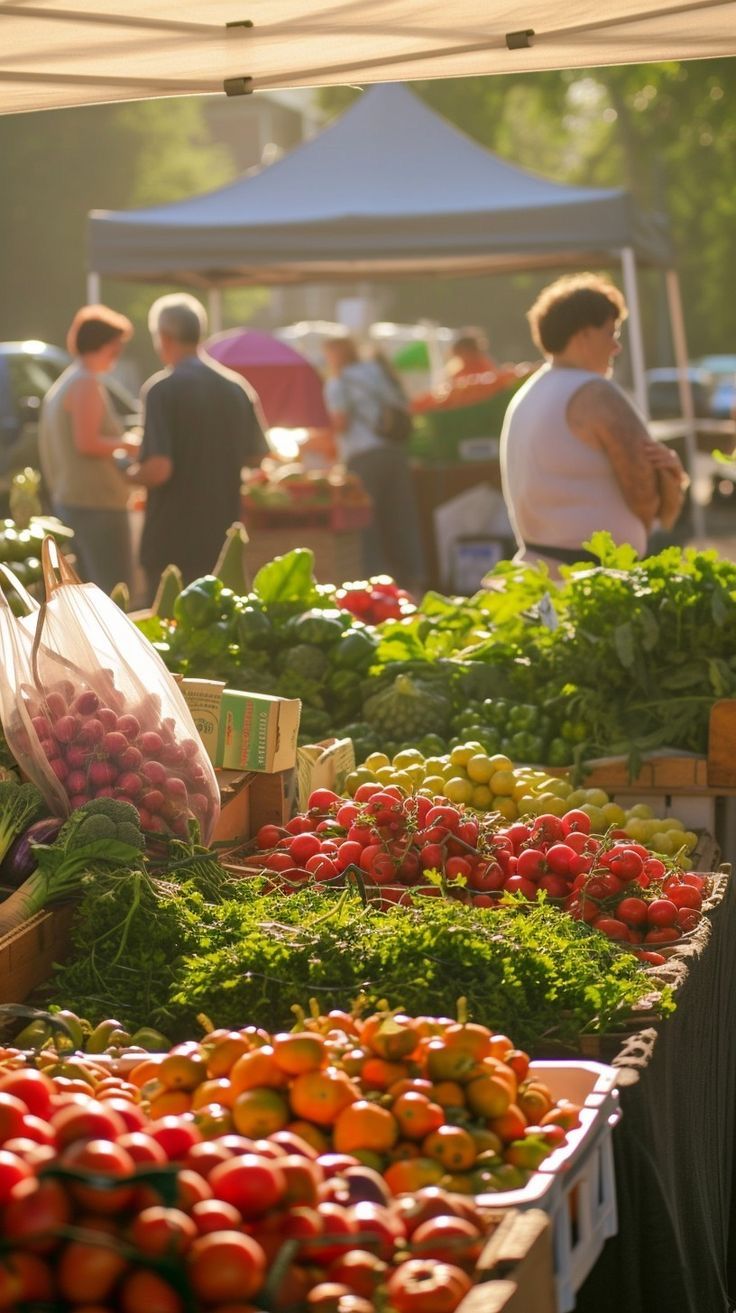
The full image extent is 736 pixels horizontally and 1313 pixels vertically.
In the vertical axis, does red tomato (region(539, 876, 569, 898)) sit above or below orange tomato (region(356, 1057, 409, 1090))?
below

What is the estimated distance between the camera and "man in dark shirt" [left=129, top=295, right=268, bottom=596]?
815 centimetres

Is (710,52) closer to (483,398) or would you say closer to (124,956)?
(124,956)

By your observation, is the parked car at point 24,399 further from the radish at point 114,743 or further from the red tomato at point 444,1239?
the red tomato at point 444,1239

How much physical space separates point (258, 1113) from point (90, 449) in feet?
22.0

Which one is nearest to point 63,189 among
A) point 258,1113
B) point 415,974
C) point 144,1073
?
point 415,974

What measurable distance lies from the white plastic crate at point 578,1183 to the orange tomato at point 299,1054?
292 mm

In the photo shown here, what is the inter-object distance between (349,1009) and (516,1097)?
515mm

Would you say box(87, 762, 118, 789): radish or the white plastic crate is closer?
the white plastic crate

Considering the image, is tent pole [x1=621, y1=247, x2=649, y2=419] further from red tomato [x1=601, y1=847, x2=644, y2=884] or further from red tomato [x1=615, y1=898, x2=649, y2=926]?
red tomato [x1=615, y1=898, x2=649, y2=926]

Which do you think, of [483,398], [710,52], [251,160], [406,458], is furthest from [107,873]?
[251,160]

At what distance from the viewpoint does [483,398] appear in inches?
526

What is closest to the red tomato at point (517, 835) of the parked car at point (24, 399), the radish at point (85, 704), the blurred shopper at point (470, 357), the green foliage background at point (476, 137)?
the radish at point (85, 704)

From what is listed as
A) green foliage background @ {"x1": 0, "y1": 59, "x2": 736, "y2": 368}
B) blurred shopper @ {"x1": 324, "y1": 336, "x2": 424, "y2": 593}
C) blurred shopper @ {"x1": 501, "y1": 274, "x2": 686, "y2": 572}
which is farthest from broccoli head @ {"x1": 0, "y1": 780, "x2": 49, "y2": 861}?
green foliage background @ {"x1": 0, "y1": 59, "x2": 736, "y2": 368}

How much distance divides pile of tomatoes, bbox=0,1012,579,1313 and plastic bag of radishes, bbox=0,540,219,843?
3.40 ft
